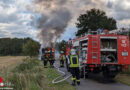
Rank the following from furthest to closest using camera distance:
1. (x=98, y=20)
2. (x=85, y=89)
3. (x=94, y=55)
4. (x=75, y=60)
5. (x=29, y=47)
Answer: (x=29, y=47) < (x=98, y=20) < (x=94, y=55) < (x=75, y=60) < (x=85, y=89)

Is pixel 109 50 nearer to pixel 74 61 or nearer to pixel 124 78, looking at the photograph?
pixel 124 78

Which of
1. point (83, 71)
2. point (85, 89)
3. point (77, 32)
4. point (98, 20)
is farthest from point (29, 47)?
point (85, 89)

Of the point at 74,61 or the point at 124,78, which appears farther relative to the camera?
the point at 124,78

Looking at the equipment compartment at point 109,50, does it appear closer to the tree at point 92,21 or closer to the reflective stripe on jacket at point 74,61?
the reflective stripe on jacket at point 74,61

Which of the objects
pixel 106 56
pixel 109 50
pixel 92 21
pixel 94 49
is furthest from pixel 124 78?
pixel 92 21

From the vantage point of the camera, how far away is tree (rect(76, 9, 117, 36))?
2619 cm

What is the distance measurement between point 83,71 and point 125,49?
281 centimetres

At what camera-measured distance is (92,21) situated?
88.6ft

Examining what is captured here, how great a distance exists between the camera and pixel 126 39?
359 inches

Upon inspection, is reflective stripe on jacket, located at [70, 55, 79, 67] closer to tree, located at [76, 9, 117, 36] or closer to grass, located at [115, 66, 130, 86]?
grass, located at [115, 66, 130, 86]

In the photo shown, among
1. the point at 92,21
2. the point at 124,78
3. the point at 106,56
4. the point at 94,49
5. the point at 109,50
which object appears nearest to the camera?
the point at 94,49

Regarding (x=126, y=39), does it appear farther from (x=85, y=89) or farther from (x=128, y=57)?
(x=85, y=89)

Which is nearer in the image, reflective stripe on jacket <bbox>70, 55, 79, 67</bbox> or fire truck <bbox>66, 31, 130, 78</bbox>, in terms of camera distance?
reflective stripe on jacket <bbox>70, 55, 79, 67</bbox>

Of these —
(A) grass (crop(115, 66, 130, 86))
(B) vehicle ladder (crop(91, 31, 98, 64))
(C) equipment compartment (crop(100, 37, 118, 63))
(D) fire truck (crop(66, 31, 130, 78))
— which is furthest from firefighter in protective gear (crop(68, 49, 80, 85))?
(A) grass (crop(115, 66, 130, 86))
